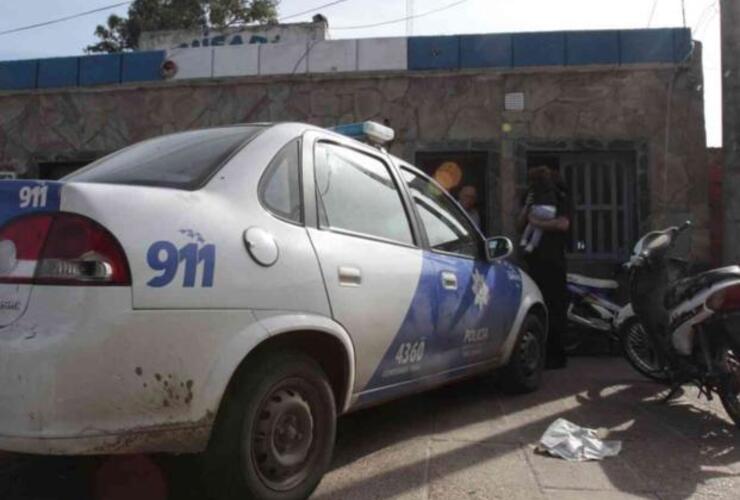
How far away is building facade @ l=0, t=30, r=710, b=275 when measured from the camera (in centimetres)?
859

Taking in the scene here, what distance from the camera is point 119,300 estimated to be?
2490 millimetres

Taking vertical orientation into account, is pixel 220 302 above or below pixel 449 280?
below

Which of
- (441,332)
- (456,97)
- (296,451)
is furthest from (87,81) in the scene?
(296,451)

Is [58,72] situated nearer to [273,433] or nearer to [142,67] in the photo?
[142,67]

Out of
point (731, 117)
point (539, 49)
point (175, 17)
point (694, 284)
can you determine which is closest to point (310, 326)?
point (694, 284)

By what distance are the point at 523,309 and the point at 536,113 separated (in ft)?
13.2

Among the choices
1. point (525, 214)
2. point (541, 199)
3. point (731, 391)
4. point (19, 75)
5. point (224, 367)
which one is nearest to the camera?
point (224, 367)

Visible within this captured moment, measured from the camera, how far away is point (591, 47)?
8.75 m

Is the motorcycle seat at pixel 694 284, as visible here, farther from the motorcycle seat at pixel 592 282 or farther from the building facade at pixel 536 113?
the building facade at pixel 536 113

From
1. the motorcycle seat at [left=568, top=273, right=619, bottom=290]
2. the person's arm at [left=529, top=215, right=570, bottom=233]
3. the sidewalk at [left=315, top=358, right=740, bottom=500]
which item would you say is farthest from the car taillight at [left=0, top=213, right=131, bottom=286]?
the motorcycle seat at [left=568, top=273, right=619, bottom=290]

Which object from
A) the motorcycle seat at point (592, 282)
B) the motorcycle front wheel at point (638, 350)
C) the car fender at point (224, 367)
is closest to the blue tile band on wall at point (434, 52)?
the motorcycle seat at point (592, 282)

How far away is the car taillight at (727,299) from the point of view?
4.64m

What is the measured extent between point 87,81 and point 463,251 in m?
6.91

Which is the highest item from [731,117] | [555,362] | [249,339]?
[731,117]
